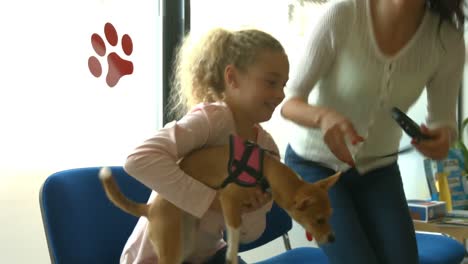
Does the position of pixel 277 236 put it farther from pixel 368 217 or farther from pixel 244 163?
pixel 244 163

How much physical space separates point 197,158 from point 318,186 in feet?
0.76

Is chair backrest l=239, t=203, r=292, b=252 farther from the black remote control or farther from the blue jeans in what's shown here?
the black remote control

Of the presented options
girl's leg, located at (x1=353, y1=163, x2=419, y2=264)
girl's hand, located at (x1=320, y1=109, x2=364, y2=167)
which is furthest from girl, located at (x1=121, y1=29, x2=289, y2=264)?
girl's leg, located at (x1=353, y1=163, x2=419, y2=264)

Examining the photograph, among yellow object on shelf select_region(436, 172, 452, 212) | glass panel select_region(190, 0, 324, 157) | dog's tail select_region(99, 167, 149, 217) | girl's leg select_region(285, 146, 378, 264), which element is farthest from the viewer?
yellow object on shelf select_region(436, 172, 452, 212)

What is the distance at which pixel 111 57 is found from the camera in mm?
2008

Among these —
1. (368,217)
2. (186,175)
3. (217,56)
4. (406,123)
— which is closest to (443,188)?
(368,217)

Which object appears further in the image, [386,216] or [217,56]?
[386,216]

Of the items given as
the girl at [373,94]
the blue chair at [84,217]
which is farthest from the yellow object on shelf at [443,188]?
the blue chair at [84,217]

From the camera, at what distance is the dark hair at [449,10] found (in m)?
1.40

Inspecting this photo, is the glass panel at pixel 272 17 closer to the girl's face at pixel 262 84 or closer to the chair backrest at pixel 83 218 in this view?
the chair backrest at pixel 83 218

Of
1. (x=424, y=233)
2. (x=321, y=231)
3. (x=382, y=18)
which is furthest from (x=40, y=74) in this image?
(x=424, y=233)

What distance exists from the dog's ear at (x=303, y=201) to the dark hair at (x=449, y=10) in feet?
2.47

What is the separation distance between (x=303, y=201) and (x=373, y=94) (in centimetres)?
A: 57

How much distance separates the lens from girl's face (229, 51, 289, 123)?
1069 mm
